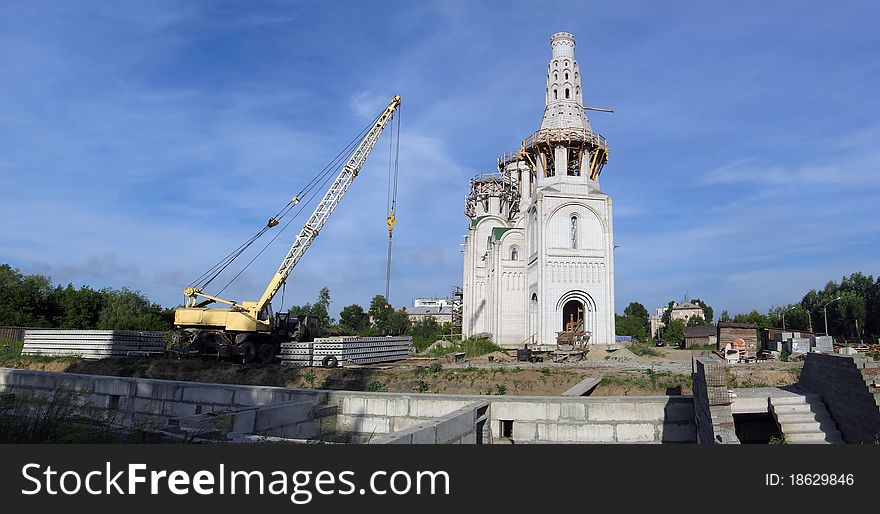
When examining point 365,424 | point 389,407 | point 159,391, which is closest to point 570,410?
point 389,407

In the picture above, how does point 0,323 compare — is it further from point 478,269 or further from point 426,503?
point 426,503

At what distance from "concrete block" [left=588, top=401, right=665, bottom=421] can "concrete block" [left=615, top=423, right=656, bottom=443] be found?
163 mm

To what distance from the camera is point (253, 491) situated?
5.68 m

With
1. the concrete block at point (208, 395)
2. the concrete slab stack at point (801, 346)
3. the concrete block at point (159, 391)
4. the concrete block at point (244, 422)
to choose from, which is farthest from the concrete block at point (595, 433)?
the concrete slab stack at point (801, 346)

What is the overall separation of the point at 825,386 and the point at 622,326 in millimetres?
80861

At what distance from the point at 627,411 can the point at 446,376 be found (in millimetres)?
9588

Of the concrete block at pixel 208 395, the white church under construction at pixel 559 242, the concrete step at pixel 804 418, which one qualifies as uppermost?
the white church under construction at pixel 559 242

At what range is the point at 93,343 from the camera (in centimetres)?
2897

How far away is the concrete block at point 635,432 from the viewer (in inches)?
537

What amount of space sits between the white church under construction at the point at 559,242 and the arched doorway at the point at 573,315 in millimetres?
72

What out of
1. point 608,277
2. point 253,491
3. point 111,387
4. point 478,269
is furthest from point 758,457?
point 478,269

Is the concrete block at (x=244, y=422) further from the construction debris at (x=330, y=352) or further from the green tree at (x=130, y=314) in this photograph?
the green tree at (x=130, y=314)

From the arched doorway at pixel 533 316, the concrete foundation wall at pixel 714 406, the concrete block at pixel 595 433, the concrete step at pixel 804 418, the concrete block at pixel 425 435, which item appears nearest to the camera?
the concrete block at pixel 425 435

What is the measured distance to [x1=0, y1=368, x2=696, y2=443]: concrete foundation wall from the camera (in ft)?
44.8
